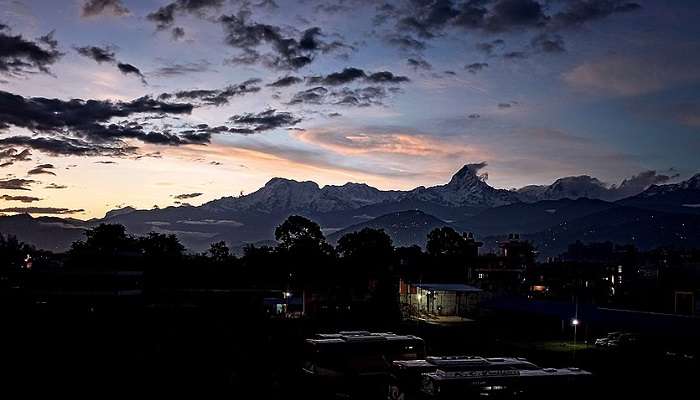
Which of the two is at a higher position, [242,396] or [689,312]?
[689,312]

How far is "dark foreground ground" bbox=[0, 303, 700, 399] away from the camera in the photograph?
91.5 ft

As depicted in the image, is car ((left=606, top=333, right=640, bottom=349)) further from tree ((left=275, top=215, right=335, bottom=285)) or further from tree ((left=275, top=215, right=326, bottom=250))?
tree ((left=275, top=215, right=326, bottom=250))

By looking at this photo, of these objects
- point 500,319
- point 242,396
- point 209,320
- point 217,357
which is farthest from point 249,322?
point 242,396

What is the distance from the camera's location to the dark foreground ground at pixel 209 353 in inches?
1098

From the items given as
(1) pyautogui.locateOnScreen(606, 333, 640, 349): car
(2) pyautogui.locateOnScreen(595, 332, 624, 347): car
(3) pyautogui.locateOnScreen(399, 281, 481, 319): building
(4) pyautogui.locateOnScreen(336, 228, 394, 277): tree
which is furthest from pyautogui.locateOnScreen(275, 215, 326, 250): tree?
(1) pyautogui.locateOnScreen(606, 333, 640, 349): car

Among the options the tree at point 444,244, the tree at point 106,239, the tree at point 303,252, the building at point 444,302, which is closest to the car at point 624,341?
the building at point 444,302

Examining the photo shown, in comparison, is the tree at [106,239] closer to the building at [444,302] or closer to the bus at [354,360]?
the building at [444,302]

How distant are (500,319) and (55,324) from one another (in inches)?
1402

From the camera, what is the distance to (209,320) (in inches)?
2103

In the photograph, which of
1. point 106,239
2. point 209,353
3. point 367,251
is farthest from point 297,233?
point 209,353

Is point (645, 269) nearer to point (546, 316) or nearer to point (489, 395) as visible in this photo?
point (546, 316)

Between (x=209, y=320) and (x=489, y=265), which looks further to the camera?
(x=489, y=265)

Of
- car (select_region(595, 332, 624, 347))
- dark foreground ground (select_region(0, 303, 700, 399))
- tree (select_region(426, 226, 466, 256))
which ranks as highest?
tree (select_region(426, 226, 466, 256))

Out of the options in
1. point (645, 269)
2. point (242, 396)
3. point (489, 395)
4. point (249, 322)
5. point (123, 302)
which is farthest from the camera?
point (645, 269)
